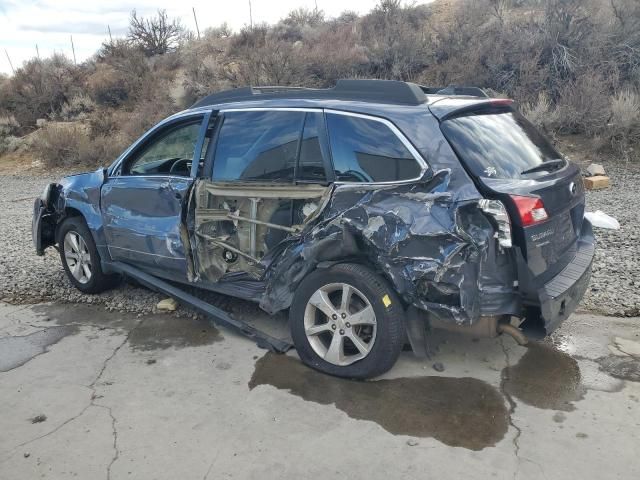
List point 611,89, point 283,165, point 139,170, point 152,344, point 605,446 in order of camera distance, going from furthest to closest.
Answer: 1. point 611,89
2. point 139,170
3. point 152,344
4. point 283,165
5. point 605,446

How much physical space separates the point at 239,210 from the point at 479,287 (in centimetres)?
193

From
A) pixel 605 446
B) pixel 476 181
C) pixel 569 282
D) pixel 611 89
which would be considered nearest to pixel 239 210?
pixel 476 181

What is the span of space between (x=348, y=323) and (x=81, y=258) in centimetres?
321

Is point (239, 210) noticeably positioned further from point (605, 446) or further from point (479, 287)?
point (605, 446)

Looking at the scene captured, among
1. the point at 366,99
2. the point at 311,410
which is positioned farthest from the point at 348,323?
the point at 366,99

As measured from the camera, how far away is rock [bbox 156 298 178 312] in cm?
534

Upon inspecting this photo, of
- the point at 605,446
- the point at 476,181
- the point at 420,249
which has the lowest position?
the point at 605,446

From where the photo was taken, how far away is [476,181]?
11.4 ft

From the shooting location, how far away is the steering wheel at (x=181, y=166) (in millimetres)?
4763

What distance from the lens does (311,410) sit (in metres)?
3.59

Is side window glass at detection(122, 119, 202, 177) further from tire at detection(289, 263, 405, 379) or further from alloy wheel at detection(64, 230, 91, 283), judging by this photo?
tire at detection(289, 263, 405, 379)

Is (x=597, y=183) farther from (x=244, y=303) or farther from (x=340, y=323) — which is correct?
(x=340, y=323)

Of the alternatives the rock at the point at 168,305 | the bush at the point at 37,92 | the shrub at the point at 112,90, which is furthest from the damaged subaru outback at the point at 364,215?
the bush at the point at 37,92

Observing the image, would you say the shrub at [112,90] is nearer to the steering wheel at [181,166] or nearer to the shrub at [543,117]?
the shrub at [543,117]
